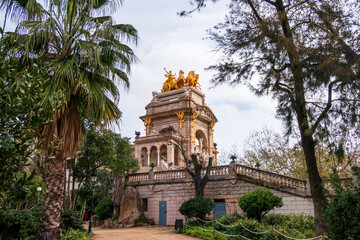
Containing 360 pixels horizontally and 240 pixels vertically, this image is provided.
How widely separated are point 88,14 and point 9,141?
8.22m

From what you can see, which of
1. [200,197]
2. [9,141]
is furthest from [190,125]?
[9,141]

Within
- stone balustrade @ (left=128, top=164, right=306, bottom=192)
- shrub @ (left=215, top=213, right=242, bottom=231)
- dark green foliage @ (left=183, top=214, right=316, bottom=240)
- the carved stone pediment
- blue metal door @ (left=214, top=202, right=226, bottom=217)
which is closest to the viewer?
dark green foliage @ (left=183, top=214, right=316, bottom=240)

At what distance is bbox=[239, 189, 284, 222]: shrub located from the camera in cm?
1505

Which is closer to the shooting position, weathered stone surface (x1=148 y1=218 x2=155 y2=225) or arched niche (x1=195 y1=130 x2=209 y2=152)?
weathered stone surface (x1=148 y1=218 x2=155 y2=225)

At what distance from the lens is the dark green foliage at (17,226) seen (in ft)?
38.3

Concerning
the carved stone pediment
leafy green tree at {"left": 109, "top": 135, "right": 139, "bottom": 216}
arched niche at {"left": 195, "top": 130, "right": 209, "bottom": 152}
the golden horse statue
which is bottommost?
leafy green tree at {"left": 109, "top": 135, "right": 139, "bottom": 216}

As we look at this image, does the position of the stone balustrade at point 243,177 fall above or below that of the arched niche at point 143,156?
below

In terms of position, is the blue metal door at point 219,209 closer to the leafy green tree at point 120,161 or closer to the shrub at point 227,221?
the shrub at point 227,221

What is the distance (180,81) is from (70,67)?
39148 millimetres

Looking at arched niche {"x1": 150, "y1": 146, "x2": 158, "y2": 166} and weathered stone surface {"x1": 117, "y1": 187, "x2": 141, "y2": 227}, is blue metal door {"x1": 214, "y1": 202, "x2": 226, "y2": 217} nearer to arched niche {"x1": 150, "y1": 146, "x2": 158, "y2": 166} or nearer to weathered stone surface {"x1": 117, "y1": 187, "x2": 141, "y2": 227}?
weathered stone surface {"x1": 117, "y1": 187, "x2": 141, "y2": 227}

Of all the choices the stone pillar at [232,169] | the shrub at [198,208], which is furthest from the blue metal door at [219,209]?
the shrub at [198,208]

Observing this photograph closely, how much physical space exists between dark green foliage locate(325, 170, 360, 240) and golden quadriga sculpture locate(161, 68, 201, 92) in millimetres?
41319

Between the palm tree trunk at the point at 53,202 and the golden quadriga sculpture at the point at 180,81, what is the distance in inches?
A: 1482

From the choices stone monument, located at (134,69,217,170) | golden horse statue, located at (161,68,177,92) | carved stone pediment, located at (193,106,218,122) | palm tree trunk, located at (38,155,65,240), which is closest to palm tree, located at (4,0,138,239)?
palm tree trunk, located at (38,155,65,240)
